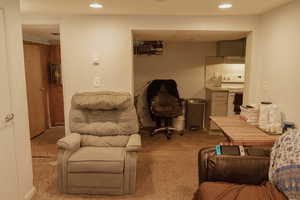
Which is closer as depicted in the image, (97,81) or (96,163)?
(96,163)

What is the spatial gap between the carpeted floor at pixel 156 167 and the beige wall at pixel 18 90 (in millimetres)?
357

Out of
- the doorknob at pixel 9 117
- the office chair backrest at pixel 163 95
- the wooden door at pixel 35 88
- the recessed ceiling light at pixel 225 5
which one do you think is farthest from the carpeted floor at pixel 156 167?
the recessed ceiling light at pixel 225 5

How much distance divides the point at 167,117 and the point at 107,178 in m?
2.38

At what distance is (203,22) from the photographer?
11.0ft

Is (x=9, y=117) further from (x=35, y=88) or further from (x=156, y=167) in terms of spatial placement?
(x=35, y=88)

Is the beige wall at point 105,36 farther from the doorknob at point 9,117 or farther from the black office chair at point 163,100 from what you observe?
the black office chair at point 163,100

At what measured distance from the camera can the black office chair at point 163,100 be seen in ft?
15.8

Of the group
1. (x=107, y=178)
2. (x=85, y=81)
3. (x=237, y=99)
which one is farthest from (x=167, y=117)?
(x=107, y=178)

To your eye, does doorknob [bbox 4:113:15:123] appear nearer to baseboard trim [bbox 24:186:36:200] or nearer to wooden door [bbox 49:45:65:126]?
baseboard trim [bbox 24:186:36:200]

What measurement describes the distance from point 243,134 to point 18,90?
234 centimetres

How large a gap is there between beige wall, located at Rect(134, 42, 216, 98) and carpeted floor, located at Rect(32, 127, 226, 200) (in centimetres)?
121

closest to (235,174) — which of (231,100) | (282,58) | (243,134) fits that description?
(243,134)

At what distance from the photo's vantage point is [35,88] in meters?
4.64

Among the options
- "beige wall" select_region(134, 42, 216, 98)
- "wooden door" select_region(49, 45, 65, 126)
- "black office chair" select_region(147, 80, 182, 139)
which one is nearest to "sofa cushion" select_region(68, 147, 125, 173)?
"black office chair" select_region(147, 80, 182, 139)
